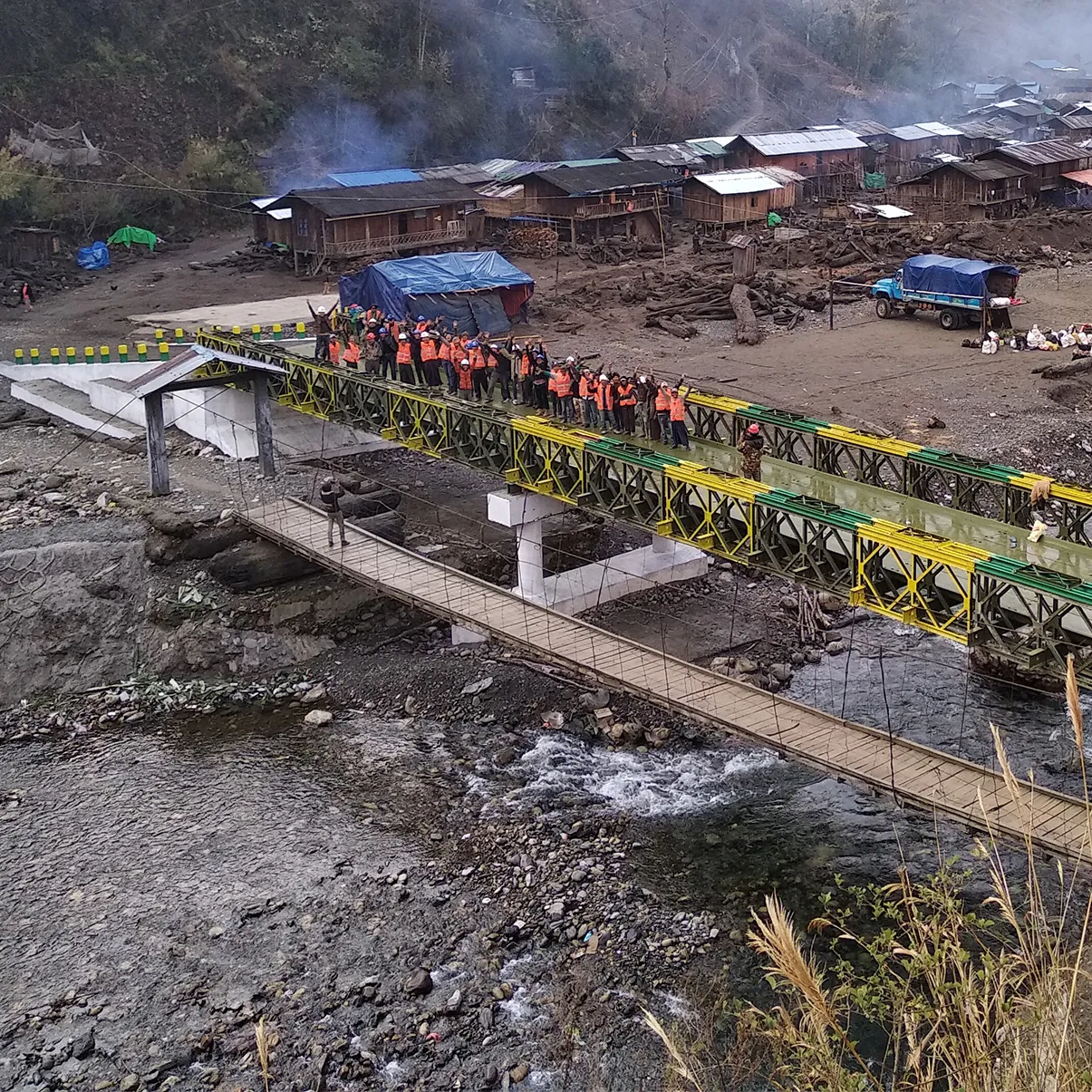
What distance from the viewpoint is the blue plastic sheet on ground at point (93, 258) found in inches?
2189

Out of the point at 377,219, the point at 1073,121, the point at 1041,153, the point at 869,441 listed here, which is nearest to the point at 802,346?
the point at 377,219

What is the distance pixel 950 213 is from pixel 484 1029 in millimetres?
58262

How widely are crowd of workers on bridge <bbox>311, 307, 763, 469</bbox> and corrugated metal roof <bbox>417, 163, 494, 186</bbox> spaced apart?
1339 inches

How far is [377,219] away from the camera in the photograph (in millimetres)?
54875

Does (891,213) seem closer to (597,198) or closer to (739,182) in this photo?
(739,182)

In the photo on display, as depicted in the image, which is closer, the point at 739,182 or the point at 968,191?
the point at 739,182

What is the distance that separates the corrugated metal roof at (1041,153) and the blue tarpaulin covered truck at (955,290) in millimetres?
24296

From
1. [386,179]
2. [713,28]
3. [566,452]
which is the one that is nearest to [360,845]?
[566,452]

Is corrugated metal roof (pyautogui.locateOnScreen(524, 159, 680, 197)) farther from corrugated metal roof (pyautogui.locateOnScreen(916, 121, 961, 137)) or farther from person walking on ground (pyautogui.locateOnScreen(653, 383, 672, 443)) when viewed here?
person walking on ground (pyautogui.locateOnScreen(653, 383, 672, 443))

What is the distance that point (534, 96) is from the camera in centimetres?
8675

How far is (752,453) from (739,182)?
45344mm

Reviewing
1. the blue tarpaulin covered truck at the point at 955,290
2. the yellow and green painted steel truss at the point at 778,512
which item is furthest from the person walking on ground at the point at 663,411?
the blue tarpaulin covered truck at the point at 955,290

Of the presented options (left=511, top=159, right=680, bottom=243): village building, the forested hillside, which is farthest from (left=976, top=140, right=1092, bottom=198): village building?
the forested hillside

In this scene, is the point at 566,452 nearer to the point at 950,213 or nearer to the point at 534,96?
the point at 950,213
